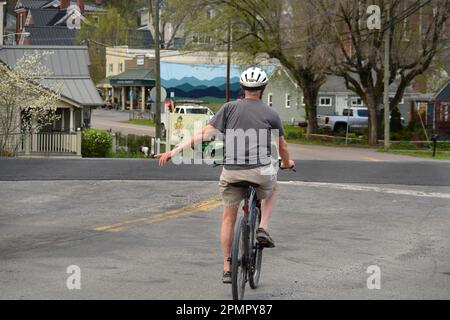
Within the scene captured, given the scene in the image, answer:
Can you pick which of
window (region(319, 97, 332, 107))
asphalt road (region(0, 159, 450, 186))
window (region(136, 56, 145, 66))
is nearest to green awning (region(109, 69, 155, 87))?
window (region(136, 56, 145, 66))

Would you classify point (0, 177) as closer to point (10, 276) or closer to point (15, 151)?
point (10, 276)

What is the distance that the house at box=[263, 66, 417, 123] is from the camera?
73.8 m

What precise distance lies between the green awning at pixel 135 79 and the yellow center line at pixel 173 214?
71.4 m

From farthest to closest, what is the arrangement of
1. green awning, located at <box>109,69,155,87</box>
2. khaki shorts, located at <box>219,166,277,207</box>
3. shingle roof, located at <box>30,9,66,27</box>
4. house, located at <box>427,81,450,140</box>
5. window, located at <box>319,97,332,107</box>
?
shingle roof, located at <box>30,9,66,27</box>
green awning, located at <box>109,69,155,87</box>
window, located at <box>319,97,332,107</box>
house, located at <box>427,81,450,140</box>
khaki shorts, located at <box>219,166,277,207</box>

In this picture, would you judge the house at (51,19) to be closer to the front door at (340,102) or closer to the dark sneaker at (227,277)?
the front door at (340,102)

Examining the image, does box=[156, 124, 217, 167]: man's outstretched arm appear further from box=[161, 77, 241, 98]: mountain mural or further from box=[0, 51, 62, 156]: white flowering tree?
box=[161, 77, 241, 98]: mountain mural

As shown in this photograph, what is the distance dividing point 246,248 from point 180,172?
1152cm

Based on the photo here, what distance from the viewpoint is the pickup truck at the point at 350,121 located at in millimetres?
62562

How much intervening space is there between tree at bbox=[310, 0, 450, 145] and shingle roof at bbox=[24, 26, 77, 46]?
45079 mm

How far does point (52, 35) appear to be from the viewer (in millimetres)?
93000

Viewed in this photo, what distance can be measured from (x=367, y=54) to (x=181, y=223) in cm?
3671

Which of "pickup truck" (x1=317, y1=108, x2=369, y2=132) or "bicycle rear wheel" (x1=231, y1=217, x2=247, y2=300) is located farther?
"pickup truck" (x1=317, y1=108, x2=369, y2=132)

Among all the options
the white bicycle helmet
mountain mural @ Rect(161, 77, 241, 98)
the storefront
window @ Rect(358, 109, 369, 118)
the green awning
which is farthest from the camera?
the storefront

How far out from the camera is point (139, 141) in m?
42.8
